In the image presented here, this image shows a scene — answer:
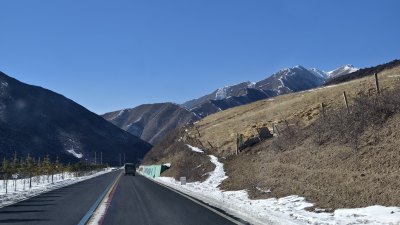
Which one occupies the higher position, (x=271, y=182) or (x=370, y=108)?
(x=370, y=108)

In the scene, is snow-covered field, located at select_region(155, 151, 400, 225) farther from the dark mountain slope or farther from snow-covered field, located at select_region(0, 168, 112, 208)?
the dark mountain slope

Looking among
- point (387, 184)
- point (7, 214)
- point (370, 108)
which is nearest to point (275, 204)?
point (387, 184)

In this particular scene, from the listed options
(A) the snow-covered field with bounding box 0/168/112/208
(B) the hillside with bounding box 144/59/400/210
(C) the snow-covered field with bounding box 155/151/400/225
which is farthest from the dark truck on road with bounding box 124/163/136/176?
(C) the snow-covered field with bounding box 155/151/400/225

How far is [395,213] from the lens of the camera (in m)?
11.2

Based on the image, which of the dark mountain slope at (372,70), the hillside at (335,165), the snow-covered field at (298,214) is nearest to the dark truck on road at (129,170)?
the dark mountain slope at (372,70)

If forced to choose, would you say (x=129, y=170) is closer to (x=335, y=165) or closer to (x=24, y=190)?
(x=24, y=190)

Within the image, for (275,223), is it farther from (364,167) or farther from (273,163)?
(273,163)

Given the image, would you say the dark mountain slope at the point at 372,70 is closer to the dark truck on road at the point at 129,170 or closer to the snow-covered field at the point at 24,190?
the dark truck on road at the point at 129,170

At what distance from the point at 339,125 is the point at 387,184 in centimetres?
902

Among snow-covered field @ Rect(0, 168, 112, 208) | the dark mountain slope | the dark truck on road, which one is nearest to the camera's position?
snow-covered field @ Rect(0, 168, 112, 208)

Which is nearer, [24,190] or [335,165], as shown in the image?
[335,165]

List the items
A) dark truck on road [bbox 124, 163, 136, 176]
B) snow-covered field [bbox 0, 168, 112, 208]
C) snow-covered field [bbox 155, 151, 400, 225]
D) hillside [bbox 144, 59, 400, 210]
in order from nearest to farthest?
snow-covered field [bbox 155, 151, 400, 225] → hillside [bbox 144, 59, 400, 210] → snow-covered field [bbox 0, 168, 112, 208] → dark truck on road [bbox 124, 163, 136, 176]

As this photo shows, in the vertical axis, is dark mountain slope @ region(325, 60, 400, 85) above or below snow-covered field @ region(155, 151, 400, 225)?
above

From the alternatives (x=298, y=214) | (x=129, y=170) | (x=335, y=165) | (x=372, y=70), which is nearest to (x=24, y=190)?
(x=335, y=165)
